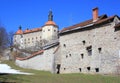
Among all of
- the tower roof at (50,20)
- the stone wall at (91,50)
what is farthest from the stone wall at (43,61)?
the tower roof at (50,20)

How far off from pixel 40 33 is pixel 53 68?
84.8m

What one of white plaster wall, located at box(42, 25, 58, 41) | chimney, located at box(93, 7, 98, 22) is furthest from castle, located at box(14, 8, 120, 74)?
white plaster wall, located at box(42, 25, 58, 41)

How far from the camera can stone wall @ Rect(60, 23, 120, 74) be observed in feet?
92.2

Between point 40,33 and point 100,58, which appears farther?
point 40,33

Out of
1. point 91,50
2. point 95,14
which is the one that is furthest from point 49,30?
point 91,50

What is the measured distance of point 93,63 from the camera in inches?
1225

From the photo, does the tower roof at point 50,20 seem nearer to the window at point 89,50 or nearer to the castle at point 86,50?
the castle at point 86,50

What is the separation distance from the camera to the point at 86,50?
3269 cm

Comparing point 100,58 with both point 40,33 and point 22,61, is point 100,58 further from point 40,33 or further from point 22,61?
point 40,33

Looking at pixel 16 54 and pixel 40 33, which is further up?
pixel 40 33

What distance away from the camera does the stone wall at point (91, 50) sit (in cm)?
2809

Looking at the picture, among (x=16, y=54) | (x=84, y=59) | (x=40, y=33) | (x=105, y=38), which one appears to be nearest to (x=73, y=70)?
(x=84, y=59)

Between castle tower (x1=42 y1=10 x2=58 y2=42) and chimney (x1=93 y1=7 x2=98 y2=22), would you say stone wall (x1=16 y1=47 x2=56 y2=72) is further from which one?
castle tower (x1=42 y1=10 x2=58 y2=42)

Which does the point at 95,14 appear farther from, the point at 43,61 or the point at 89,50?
the point at 43,61
